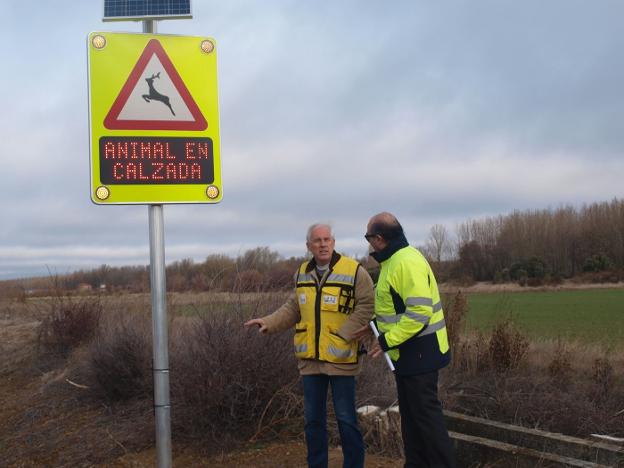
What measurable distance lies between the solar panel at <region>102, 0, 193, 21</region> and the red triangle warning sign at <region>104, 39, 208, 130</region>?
21 centimetres

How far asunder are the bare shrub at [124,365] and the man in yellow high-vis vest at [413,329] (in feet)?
17.7

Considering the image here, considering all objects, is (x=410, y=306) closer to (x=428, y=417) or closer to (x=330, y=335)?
(x=330, y=335)

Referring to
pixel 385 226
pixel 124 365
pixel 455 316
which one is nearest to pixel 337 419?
pixel 385 226

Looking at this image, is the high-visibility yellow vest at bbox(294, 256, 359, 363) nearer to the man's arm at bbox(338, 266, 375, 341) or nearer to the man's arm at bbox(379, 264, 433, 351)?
the man's arm at bbox(338, 266, 375, 341)

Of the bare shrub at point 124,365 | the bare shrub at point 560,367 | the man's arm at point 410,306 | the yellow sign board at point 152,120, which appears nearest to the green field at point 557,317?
the bare shrub at point 560,367

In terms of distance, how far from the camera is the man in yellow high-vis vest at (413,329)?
4.61 metres

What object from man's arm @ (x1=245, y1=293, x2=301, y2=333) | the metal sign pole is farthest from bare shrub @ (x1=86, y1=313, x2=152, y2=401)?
the metal sign pole

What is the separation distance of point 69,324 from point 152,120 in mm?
10831

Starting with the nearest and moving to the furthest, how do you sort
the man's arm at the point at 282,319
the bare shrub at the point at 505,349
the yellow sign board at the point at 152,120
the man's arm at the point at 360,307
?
the yellow sign board at the point at 152,120 → the man's arm at the point at 360,307 → the man's arm at the point at 282,319 → the bare shrub at the point at 505,349

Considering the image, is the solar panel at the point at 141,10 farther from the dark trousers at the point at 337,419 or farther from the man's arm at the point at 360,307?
the dark trousers at the point at 337,419

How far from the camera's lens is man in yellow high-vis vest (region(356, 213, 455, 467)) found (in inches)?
182

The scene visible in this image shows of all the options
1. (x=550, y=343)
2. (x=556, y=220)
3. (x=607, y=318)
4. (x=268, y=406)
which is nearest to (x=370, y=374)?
(x=268, y=406)

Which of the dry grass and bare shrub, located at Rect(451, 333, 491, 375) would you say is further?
bare shrub, located at Rect(451, 333, 491, 375)

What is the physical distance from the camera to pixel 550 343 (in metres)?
13.1
